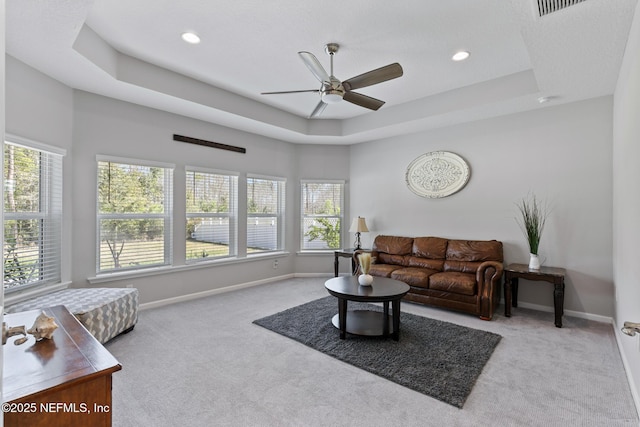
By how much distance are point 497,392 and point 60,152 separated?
4613mm

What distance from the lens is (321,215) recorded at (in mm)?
6227

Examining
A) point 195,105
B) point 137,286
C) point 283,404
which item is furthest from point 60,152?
point 283,404

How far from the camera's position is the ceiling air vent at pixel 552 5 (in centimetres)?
204

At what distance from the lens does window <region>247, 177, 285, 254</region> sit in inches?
217

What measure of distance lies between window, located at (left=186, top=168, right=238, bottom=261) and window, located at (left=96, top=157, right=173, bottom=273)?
33 cm

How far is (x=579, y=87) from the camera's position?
3.42m

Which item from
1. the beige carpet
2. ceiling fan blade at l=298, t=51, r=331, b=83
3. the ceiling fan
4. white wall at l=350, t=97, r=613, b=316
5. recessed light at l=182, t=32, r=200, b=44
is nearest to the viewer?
the beige carpet

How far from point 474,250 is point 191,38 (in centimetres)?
427

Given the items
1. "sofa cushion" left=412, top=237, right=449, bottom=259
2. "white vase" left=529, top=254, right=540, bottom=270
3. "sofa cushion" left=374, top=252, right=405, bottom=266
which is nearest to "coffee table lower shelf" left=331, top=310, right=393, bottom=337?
"sofa cushion" left=374, top=252, right=405, bottom=266

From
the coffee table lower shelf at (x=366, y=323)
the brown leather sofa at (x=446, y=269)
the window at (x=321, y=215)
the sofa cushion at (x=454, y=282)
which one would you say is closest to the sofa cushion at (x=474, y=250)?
the brown leather sofa at (x=446, y=269)

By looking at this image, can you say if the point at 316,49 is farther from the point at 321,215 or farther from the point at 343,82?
the point at 321,215

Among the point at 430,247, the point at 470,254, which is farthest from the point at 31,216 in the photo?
the point at 470,254

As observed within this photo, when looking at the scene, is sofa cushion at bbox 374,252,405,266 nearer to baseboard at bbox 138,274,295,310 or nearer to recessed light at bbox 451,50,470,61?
baseboard at bbox 138,274,295,310

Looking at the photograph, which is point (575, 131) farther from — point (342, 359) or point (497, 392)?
point (342, 359)
